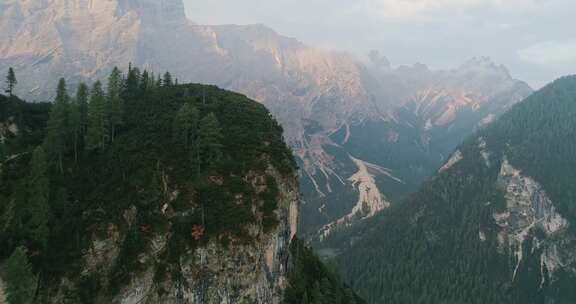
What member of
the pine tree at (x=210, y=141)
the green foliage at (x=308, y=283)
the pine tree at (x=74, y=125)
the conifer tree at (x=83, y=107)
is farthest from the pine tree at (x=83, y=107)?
the green foliage at (x=308, y=283)

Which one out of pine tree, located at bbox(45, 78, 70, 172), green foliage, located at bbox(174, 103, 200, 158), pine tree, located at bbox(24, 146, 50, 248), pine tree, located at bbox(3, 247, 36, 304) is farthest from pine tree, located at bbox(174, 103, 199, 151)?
pine tree, located at bbox(3, 247, 36, 304)

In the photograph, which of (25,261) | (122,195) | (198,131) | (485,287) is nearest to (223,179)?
(198,131)

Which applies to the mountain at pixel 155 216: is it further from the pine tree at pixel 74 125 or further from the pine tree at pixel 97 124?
the pine tree at pixel 97 124

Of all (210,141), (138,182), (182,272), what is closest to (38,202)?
(138,182)

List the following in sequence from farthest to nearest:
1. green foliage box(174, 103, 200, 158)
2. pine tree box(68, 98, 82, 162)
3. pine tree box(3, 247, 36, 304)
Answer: pine tree box(68, 98, 82, 162) < green foliage box(174, 103, 200, 158) < pine tree box(3, 247, 36, 304)

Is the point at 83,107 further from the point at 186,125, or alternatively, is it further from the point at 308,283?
the point at 308,283

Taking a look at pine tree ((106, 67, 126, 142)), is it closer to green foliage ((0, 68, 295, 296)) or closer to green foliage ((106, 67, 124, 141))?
green foliage ((106, 67, 124, 141))
